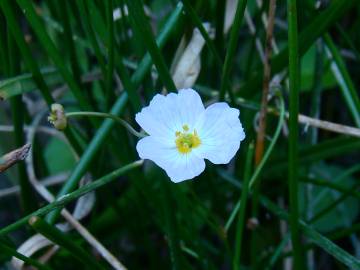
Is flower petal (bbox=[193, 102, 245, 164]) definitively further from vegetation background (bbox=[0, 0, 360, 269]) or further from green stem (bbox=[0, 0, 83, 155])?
green stem (bbox=[0, 0, 83, 155])

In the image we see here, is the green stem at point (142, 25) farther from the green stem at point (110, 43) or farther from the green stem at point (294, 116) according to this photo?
the green stem at point (294, 116)

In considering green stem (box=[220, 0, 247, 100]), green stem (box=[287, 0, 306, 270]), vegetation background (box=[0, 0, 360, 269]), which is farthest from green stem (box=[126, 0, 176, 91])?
green stem (box=[287, 0, 306, 270])

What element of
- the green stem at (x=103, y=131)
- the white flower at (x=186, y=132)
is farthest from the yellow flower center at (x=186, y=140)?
the green stem at (x=103, y=131)

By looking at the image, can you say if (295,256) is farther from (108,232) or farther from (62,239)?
(108,232)

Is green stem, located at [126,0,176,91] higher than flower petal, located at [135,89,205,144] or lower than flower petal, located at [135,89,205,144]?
higher

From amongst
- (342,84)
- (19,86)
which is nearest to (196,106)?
(19,86)

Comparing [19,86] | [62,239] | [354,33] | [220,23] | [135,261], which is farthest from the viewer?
[135,261]
